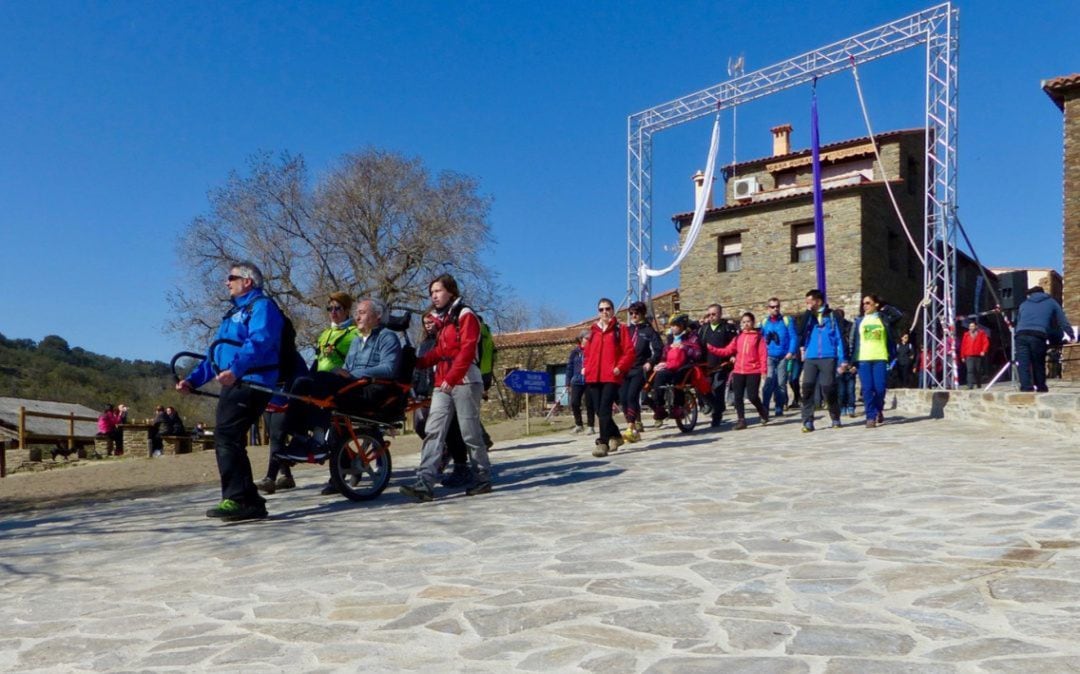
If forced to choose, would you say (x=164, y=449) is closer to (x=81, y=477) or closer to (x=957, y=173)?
(x=81, y=477)

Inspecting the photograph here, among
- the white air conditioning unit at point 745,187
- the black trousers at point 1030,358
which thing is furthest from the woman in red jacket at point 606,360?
the white air conditioning unit at point 745,187

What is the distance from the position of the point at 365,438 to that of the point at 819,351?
6.47 metres

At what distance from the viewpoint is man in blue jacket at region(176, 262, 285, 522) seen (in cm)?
608

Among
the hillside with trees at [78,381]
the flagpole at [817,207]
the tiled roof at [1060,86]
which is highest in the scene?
the tiled roof at [1060,86]

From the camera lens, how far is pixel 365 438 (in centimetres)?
722

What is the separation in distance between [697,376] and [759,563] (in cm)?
825

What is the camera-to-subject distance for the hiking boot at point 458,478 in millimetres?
7848

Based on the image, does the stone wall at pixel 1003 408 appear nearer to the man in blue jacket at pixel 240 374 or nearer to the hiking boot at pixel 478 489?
the hiking boot at pixel 478 489

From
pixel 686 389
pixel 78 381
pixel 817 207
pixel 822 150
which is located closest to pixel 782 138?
pixel 822 150

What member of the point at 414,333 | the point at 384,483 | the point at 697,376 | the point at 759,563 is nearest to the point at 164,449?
the point at 414,333

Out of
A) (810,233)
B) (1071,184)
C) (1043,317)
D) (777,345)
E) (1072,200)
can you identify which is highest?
(1071,184)

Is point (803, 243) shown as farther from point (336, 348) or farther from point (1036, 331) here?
point (336, 348)

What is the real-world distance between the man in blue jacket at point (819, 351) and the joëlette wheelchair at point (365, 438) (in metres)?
6.05

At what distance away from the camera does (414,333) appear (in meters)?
30.4
